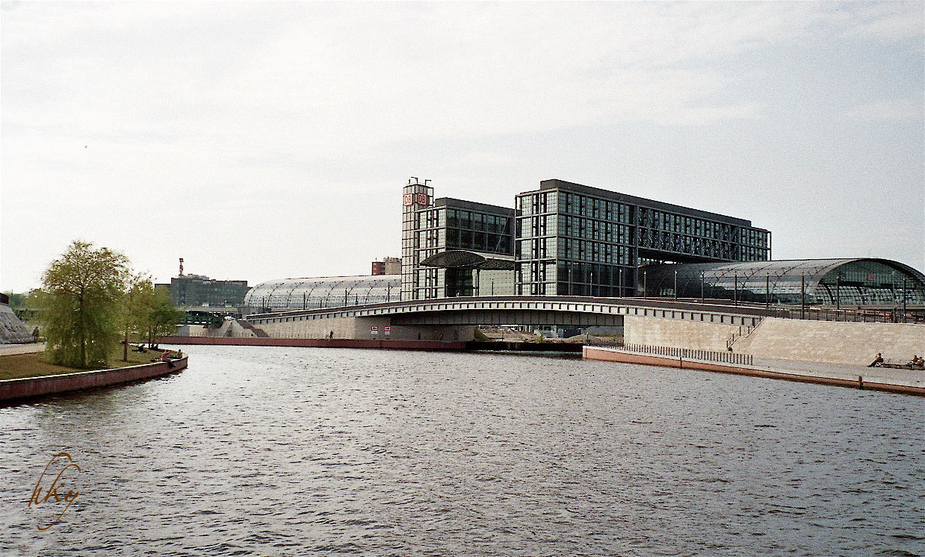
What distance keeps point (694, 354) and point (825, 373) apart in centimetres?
3252

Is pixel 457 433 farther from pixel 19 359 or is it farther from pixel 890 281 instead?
pixel 890 281

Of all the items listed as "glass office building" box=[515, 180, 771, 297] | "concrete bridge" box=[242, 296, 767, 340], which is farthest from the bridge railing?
"glass office building" box=[515, 180, 771, 297]

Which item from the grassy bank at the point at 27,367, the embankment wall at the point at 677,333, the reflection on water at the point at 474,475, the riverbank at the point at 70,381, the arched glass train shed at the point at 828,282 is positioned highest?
the arched glass train shed at the point at 828,282

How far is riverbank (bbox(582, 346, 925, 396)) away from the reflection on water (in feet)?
11.4

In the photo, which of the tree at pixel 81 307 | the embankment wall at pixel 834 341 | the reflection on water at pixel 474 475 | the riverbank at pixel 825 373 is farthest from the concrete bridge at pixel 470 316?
the tree at pixel 81 307

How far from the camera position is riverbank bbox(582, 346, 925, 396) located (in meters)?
60.8

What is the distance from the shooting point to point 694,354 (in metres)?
101

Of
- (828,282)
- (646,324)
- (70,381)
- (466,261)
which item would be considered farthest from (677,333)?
(70,381)

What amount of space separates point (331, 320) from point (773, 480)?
500ft

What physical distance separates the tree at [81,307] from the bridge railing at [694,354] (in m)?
62.5

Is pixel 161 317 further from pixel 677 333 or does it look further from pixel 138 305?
pixel 677 333

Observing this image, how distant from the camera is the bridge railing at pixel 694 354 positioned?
8786 cm

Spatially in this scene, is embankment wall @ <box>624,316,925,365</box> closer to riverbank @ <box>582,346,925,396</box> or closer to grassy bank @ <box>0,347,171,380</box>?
riverbank @ <box>582,346,925,396</box>

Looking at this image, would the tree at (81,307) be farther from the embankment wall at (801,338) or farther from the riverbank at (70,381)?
the embankment wall at (801,338)
